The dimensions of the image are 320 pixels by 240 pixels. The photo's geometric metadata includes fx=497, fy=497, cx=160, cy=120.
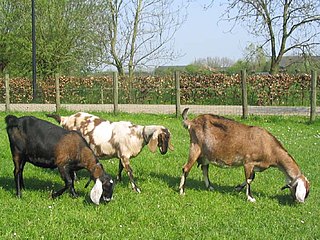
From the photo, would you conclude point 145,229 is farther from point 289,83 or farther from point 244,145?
point 289,83

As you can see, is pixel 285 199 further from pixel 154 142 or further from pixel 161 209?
pixel 154 142

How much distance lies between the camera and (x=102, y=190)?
6.91 metres

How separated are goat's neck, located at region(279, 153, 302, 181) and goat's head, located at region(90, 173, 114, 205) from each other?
8.56 ft

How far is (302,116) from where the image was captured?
17.6 meters

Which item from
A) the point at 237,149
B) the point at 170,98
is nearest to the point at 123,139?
the point at 237,149

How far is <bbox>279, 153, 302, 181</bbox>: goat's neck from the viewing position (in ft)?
24.3

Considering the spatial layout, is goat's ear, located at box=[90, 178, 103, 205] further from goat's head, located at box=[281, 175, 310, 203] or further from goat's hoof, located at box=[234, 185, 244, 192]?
goat's head, located at box=[281, 175, 310, 203]

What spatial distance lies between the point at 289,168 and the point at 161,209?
2078 millimetres

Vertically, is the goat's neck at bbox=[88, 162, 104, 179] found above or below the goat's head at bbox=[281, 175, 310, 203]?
above

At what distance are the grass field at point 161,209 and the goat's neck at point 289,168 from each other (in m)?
0.39

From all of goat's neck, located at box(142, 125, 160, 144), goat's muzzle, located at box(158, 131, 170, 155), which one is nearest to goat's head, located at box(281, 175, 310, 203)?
goat's muzzle, located at box(158, 131, 170, 155)

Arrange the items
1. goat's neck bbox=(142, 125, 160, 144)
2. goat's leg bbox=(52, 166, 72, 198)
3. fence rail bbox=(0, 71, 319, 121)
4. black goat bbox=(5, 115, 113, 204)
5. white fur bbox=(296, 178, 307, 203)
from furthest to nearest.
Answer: fence rail bbox=(0, 71, 319, 121)
goat's neck bbox=(142, 125, 160, 144)
black goat bbox=(5, 115, 113, 204)
goat's leg bbox=(52, 166, 72, 198)
white fur bbox=(296, 178, 307, 203)

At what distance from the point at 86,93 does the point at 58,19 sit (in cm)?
1045

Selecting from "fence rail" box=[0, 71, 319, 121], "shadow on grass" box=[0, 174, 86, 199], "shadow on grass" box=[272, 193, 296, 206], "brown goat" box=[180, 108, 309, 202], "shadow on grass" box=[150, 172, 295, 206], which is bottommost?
"shadow on grass" box=[272, 193, 296, 206]
